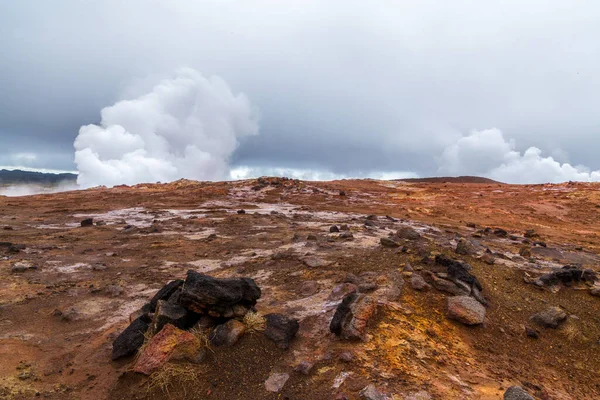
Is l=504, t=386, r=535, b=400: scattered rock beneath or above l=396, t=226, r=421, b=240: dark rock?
→ beneath

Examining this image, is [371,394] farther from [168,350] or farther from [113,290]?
[113,290]

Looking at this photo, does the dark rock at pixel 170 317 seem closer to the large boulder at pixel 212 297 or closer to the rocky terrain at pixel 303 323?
the rocky terrain at pixel 303 323

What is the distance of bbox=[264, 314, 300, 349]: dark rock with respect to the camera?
5.30 meters

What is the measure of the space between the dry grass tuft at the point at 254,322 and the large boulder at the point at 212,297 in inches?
5.9

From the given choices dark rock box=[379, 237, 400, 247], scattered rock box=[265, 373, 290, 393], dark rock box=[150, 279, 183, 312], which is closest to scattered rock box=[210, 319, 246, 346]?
scattered rock box=[265, 373, 290, 393]

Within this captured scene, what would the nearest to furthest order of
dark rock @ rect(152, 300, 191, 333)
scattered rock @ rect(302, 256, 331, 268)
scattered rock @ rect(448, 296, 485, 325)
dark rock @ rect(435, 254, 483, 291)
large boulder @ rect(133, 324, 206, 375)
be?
large boulder @ rect(133, 324, 206, 375), dark rock @ rect(152, 300, 191, 333), scattered rock @ rect(448, 296, 485, 325), dark rock @ rect(435, 254, 483, 291), scattered rock @ rect(302, 256, 331, 268)

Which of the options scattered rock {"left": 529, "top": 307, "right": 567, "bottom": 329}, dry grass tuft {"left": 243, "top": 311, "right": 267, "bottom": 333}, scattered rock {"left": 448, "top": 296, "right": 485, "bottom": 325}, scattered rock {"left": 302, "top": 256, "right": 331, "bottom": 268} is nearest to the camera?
dry grass tuft {"left": 243, "top": 311, "right": 267, "bottom": 333}

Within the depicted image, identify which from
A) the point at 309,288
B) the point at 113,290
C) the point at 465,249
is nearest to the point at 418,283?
the point at 309,288

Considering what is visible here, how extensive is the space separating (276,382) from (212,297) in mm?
1722

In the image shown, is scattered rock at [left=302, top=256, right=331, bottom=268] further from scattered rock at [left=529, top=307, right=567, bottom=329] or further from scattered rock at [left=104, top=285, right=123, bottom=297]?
scattered rock at [left=104, top=285, right=123, bottom=297]

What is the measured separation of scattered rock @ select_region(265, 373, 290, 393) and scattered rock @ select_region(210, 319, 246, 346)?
900mm

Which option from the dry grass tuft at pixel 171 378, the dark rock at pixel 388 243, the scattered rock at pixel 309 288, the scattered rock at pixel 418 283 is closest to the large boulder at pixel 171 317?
the dry grass tuft at pixel 171 378

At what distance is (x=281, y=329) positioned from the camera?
5434 millimetres

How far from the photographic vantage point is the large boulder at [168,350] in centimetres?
479
